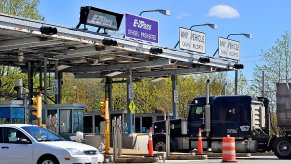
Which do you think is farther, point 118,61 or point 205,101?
point 118,61

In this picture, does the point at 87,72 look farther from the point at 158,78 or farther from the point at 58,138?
the point at 58,138

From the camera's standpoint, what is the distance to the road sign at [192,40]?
38.9m

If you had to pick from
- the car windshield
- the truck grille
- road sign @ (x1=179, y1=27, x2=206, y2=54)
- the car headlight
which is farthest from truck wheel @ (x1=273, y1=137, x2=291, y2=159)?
road sign @ (x1=179, y1=27, x2=206, y2=54)

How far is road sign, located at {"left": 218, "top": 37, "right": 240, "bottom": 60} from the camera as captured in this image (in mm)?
44531

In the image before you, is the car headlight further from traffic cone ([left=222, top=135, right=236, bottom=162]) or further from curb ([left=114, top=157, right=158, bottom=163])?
traffic cone ([left=222, top=135, right=236, bottom=162])

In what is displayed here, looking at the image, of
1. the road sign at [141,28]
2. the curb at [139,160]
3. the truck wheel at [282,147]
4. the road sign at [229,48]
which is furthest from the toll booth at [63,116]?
the road sign at [229,48]

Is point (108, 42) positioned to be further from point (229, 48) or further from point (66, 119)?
point (229, 48)

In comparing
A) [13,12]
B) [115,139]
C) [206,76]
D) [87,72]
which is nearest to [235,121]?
[115,139]

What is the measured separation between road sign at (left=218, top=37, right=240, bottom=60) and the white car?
89.6 feet

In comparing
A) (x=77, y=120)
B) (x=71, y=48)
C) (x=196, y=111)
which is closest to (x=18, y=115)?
(x=77, y=120)

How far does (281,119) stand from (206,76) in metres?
44.7

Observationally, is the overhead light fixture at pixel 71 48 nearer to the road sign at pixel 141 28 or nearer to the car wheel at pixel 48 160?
the road sign at pixel 141 28

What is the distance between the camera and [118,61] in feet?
125

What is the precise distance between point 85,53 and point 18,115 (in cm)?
467
